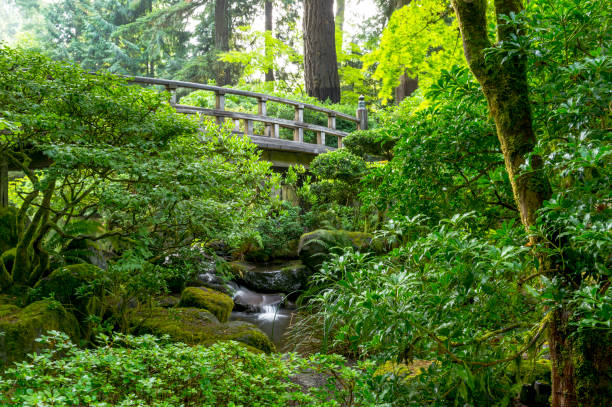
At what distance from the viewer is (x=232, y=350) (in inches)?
Result: 110

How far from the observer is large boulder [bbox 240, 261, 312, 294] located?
8.95m

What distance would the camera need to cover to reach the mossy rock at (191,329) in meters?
4.62

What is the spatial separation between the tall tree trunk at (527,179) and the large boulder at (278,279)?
6.87 meters

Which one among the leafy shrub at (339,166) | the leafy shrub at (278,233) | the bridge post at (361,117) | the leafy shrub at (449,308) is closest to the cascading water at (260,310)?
the leafy shrub at (278,233)

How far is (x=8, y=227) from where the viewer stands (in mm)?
5762

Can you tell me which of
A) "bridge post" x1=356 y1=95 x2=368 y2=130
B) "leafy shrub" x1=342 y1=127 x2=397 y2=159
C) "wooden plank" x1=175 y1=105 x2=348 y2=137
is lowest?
"leafy shrub" x1=342 y1=127 x2=397 y2=159

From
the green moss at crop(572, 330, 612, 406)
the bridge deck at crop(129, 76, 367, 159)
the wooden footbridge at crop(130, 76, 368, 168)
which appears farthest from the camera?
the wooden footbridge at crop(130, 76, 368, 168)

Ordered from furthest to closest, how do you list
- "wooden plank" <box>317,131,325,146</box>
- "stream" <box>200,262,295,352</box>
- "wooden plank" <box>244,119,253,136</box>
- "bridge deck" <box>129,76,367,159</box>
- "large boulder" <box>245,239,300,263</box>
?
"wooden plank" <box>317,131,325,146</box>
"large boulder" <box>245,239,300,263</box>
"wooden plank" <box>244,119,253,136</box>
"bridge deck" <box>129,76,367,159</box>
"stream" <box>200,262,295,352</box>

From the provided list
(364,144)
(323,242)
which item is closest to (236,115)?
(364,144)

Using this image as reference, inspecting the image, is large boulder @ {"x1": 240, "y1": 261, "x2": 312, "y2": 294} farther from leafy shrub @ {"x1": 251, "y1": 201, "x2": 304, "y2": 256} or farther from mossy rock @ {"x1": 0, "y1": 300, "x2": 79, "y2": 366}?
mossy rock @ {"x1": 0, "y1": 300, "x2": 79, "y2": 366}

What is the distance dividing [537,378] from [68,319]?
161 inches

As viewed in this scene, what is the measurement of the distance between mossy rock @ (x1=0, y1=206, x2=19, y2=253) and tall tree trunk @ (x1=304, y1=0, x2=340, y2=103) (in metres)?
10.6

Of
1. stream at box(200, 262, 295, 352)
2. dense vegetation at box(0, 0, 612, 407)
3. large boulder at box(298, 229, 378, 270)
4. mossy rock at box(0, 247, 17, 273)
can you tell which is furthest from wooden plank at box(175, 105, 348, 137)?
mossy rock at box(0, 247, 17, 273)

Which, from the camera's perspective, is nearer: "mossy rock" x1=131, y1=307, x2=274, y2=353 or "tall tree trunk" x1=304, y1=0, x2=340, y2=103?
"mossy rock" x1=131, y1=307, x2=274, y2=353
